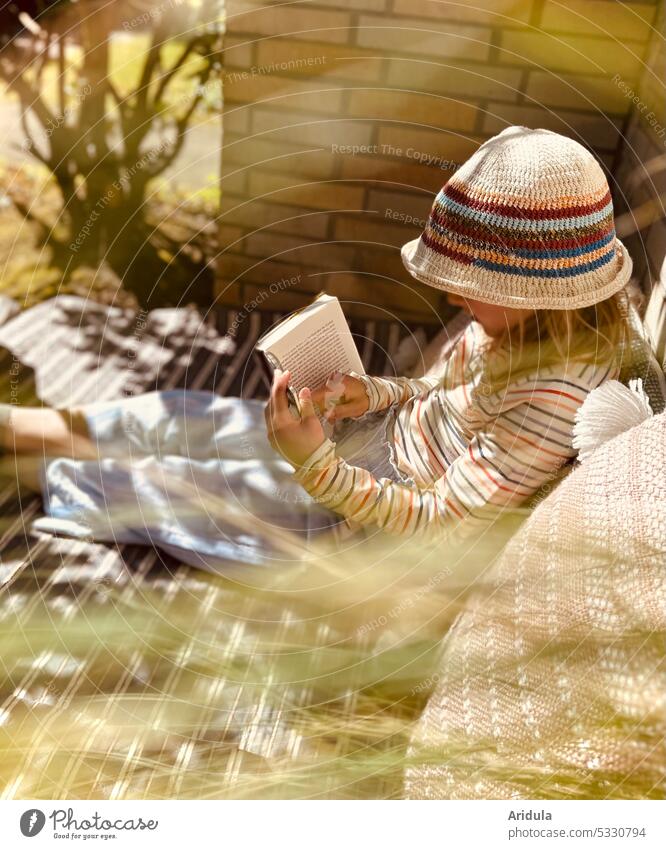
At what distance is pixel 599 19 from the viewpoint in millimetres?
933

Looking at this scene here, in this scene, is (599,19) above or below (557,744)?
above

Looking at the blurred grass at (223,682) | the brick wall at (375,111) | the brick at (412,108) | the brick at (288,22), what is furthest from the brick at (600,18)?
the blurred grass at (223,682)

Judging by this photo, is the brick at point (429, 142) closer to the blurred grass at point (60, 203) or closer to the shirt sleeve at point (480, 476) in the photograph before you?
the blurred grass at point (60, 203)

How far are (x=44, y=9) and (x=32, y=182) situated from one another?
0.25 m

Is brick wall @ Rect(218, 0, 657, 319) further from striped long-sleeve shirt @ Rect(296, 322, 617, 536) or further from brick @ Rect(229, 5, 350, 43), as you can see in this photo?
striped long-sleeve shirt @ Rect(296, 322, 617, 536)

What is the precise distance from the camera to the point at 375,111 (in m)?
1.11

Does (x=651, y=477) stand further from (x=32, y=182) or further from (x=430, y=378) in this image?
(x=32, y=182)

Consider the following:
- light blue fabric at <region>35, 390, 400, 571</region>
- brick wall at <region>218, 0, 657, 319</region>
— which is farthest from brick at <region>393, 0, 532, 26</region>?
light blue fabric at <region>35, 390, 400, 571</region>

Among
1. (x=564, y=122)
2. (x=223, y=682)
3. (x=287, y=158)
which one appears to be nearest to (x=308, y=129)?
(x=287, y=158)

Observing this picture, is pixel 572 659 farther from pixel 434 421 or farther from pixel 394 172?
pixel 394 172

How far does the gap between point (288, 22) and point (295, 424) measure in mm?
639

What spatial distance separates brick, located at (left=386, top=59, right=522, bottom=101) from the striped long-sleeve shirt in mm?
430
